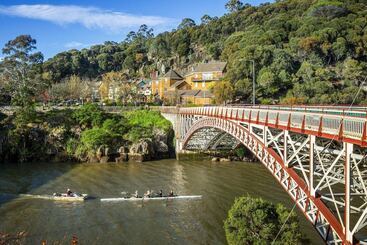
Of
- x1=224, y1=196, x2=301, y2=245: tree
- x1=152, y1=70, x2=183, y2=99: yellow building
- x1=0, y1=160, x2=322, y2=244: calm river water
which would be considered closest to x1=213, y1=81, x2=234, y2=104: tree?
x1=0, y1=160, x2=322, y2=244: calm river water

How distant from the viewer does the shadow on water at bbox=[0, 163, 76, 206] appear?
139 ft

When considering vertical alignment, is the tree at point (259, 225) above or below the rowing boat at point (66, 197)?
above

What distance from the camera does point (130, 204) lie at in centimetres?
3756

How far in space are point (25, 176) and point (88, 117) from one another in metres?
20.7

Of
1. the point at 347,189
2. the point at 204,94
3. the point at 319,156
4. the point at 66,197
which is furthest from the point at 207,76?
the point at 347,189

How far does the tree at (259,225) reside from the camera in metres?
22.0

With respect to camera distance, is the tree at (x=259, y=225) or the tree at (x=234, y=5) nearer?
the tree at (x=259, y=225)

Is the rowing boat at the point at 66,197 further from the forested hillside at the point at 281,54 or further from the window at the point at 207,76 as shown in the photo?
the window at the point at 207,76

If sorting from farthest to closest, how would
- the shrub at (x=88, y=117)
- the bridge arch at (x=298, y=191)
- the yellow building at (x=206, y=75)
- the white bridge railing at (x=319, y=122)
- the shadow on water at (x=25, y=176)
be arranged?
the yellow building at (x=206, y=75)
the shrub at (x=88, y=117)
the shadow on water at (x=25, y=176)
the bridge arch at (x=298, y=191)
the white bridge railing at (x=319, y=122)

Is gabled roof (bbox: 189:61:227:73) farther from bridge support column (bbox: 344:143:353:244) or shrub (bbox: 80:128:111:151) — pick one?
bridge support column (bbox: 344:143:353:244)

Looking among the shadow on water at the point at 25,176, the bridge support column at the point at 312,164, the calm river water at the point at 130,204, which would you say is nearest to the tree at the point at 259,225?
the bridge support column at the point at 312,164

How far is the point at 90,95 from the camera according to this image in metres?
115

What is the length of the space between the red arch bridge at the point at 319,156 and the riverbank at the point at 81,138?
79.2 feet

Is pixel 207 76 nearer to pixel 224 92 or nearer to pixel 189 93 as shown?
pixel 189 93
